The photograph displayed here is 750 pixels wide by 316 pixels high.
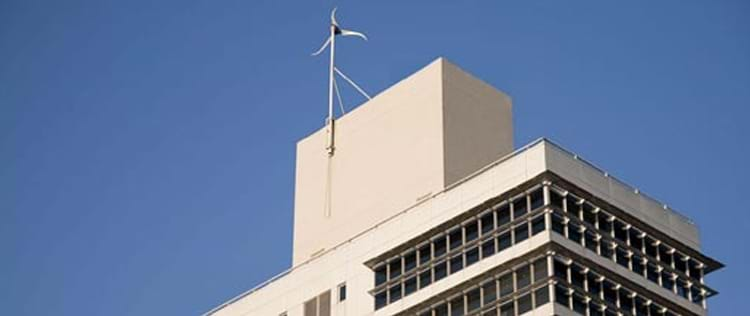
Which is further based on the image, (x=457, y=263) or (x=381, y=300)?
(x=381, y=300)

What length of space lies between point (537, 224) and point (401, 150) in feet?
66.6

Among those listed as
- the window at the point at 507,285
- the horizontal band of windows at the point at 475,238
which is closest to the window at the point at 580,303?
the window at the point at 507,285

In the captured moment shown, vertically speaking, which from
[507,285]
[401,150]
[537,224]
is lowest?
[507,285]

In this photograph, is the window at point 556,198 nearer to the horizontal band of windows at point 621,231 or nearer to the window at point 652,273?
the horizontal band of windows at point 621,231

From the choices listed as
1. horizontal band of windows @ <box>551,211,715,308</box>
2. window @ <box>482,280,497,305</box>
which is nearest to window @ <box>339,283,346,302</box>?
window @ <box>482,280,497,305</box>

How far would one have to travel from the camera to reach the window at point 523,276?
5187 inches

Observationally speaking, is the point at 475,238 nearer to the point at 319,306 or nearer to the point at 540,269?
the point at 540,269

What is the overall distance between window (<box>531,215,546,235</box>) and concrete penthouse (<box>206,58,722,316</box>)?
7cm

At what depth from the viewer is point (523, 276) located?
132000 millimetres

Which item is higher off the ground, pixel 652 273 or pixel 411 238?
pixel 411 238

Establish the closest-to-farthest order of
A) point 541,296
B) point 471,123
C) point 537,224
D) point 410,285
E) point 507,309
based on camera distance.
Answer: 1. point 541,296
2. point 507,309
3. point 537,224
4. point 410,285
5. point 471,123

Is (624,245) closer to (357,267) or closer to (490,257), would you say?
(490,257)

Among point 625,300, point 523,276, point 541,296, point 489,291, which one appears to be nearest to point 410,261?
point 489,291

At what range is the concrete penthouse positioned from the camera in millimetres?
132875
